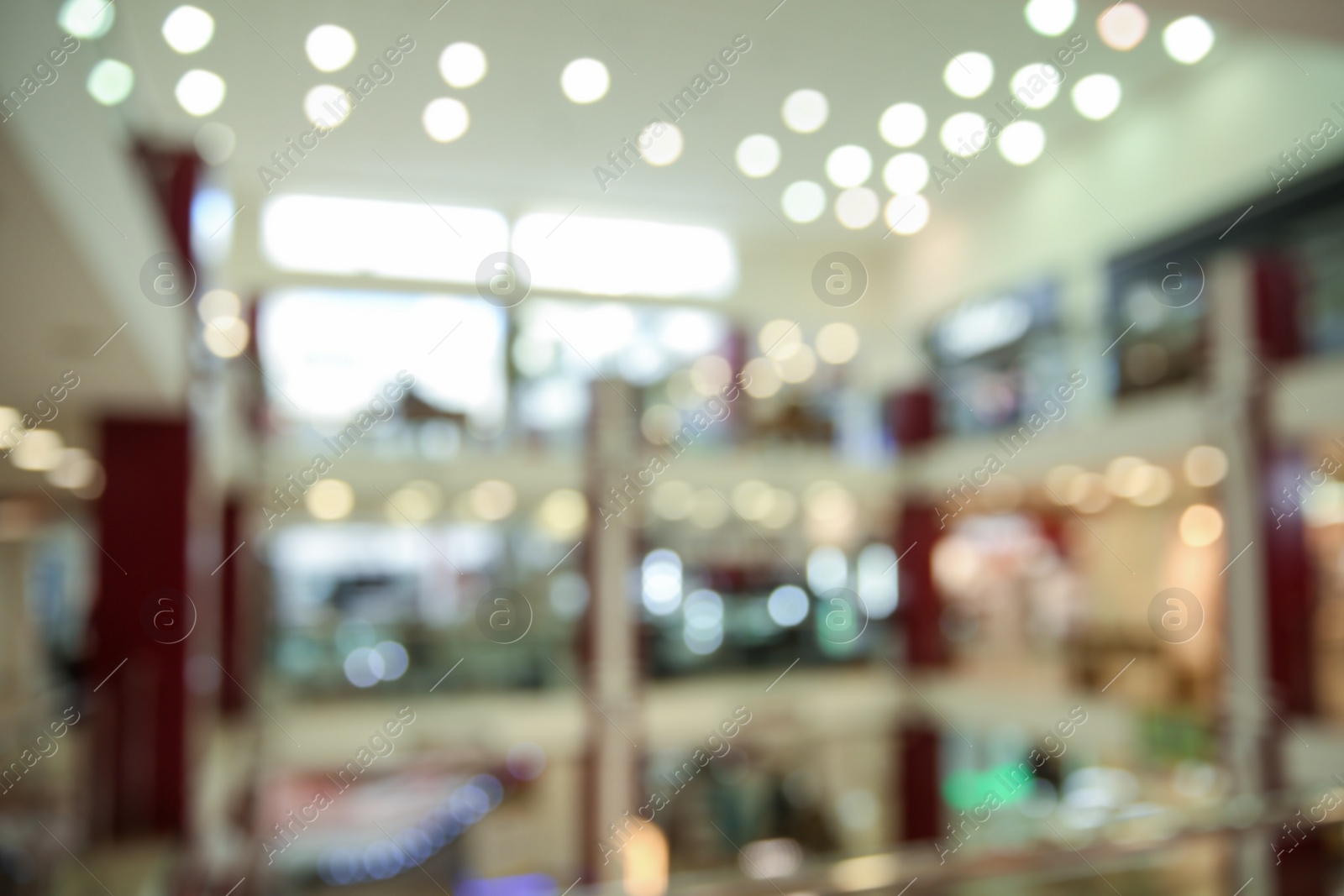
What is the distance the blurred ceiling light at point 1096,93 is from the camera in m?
4.15

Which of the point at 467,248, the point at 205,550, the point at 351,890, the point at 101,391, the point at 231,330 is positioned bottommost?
the point at 351,890

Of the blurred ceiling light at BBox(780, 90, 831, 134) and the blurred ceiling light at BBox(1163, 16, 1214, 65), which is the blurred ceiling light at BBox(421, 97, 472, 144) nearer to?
the blurred ceiling light at BBox(780, 90, 831, 134)

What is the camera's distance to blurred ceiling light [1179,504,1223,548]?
12.3m

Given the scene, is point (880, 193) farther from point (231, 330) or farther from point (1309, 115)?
point (231, 330)

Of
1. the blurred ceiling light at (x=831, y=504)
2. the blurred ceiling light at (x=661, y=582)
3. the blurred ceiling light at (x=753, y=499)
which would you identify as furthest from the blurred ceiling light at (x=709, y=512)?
the blurred ceiling light at (x=831, y=504)

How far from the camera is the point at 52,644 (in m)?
11.7

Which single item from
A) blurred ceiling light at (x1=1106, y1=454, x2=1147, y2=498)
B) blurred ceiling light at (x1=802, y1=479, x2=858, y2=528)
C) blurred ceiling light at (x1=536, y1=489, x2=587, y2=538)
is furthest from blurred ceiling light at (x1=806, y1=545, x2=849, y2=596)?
blurred ceiling light at (x1=1106, y1=454, x2=1147, y2=498)

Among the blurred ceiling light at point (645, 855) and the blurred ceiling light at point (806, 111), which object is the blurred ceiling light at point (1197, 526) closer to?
the blurred ceiling light at point (645, 855)

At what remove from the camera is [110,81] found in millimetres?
3494

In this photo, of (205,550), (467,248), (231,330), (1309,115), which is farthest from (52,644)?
(1309,115)

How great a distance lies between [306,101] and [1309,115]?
9.12m

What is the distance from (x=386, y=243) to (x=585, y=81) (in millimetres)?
10446

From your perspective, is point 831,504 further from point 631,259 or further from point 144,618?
point 144,618

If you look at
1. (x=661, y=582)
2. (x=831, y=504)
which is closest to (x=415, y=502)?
(x=661, y=582)
